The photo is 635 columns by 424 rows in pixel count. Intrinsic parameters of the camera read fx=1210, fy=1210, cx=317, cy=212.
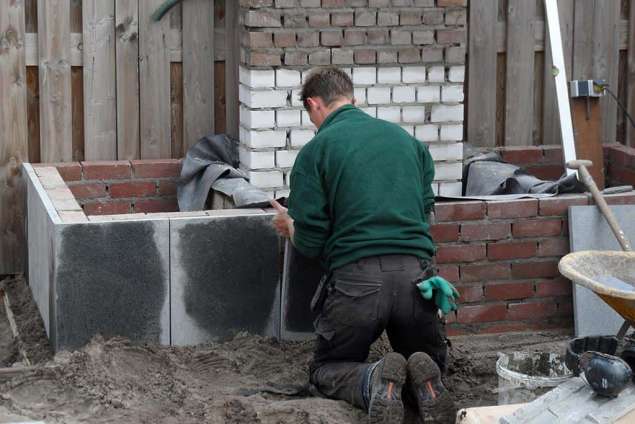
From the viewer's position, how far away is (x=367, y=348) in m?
5.70

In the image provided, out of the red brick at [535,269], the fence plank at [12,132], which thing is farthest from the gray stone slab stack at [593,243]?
the fence plank at [12,132]

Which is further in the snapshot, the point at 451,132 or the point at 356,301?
the point at 451,132

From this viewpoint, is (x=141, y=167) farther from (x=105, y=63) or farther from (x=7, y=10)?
(x=7, y=10)

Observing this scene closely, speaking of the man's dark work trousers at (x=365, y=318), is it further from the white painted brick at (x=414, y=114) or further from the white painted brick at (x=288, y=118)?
the white painted brick at (x=414, y=114)

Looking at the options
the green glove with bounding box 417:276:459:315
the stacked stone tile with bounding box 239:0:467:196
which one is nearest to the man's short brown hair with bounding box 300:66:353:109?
the green glove with bounding box 417:276:459:315

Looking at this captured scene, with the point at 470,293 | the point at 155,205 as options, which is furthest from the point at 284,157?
A: the point at 470,293

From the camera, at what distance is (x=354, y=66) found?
23.2 ft

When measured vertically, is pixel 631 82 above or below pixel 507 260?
above

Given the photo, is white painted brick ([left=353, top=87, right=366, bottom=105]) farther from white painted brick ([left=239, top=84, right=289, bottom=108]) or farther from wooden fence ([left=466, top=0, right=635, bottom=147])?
wooden fence ([left=466, top=0, right=635, bottom=147])

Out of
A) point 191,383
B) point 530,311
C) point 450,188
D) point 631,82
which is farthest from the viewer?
point 631,82

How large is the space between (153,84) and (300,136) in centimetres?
104

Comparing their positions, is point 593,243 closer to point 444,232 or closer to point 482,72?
point 444,232

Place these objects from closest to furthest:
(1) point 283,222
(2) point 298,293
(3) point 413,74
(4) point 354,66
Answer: (1) point 283,222, (2) point 298,293, (4) point 354,66, (3) point 413,74

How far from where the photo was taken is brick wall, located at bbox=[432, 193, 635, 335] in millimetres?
6637
